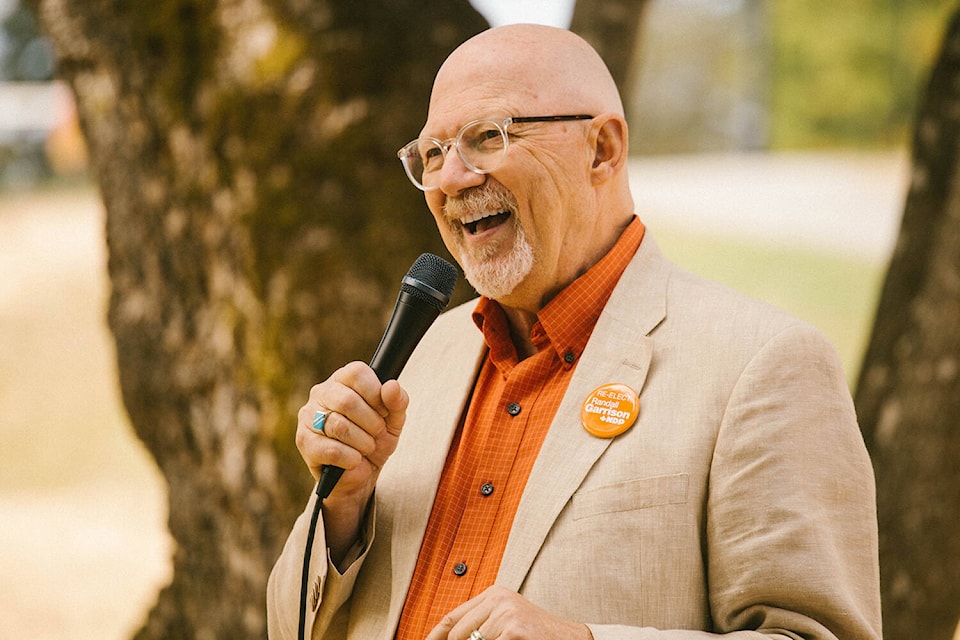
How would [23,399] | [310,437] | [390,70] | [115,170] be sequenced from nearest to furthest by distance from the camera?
[310,437] → [390,70] → [115,170] → [23,399]

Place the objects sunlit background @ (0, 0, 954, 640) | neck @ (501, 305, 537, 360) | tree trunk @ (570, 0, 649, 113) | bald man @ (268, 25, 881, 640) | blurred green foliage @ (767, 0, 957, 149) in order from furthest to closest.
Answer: blurred green foliage @ (767, 0, 957, 149), sunlit background @ (0, 0, 954, 640), tree trunk @ (570, 0, 649, 113), neck @ (501, 305, 537, 360), bald man @ (268, 25, 881, 640)

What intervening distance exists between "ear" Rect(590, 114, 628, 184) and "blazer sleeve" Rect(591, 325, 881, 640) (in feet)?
1.55

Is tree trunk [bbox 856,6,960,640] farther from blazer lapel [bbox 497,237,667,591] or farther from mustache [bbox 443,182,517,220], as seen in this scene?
mustache [bbox 443,182,517,220]

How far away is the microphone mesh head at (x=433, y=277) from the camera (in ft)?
5.21

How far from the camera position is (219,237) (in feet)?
10.5

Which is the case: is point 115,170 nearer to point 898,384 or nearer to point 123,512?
point 898,384

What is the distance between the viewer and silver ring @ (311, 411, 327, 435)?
1563 mm

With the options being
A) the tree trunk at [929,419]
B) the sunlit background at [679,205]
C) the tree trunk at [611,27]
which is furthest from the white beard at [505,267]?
the sunlit background at [679,205]

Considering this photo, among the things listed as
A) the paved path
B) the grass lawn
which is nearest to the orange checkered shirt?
the grass lawn

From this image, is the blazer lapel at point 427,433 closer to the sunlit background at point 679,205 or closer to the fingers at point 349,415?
the fingers at point 349,415

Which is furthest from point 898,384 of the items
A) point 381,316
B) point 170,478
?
point 170,478

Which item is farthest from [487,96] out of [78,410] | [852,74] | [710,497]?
[852,74]

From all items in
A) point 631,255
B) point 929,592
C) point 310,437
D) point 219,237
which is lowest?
point 929,592

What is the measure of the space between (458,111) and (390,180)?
140 cm
